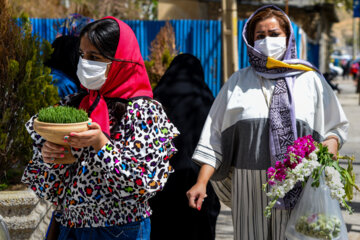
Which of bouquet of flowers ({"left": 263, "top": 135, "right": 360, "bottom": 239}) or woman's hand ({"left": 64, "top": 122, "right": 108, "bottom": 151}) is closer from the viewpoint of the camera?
woman's hand ({"left": 64, "top": 122, "right": 108, "bottom": 151})

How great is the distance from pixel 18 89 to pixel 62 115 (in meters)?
2.53

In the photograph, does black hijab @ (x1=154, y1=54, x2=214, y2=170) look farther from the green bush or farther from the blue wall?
the blue wall

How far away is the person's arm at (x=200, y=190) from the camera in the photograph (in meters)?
2.58

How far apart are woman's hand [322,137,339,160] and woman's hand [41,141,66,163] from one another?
120cm

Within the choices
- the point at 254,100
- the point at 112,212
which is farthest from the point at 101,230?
the point at 254,100

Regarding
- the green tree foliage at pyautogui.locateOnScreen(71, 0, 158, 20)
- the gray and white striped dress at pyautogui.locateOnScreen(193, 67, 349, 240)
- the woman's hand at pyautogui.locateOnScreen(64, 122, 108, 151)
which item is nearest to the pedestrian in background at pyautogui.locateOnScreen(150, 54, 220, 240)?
the gray and white striped dress at pyautogui.locateOnScreen(193, 67, 349, 240)

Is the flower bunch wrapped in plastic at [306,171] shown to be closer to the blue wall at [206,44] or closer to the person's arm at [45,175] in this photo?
the person's arm at [45,175]

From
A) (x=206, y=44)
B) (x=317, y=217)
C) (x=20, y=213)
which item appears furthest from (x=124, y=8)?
(x=317, y=217)

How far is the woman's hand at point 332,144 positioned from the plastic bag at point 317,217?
0.19 m

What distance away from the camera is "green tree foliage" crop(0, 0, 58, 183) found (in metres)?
4.43

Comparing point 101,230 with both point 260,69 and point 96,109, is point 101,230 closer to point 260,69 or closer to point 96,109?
point 96,109

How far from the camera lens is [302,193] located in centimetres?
247

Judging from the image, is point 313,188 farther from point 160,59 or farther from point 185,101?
point 160,59

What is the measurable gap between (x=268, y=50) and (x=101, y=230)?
3.81ft
